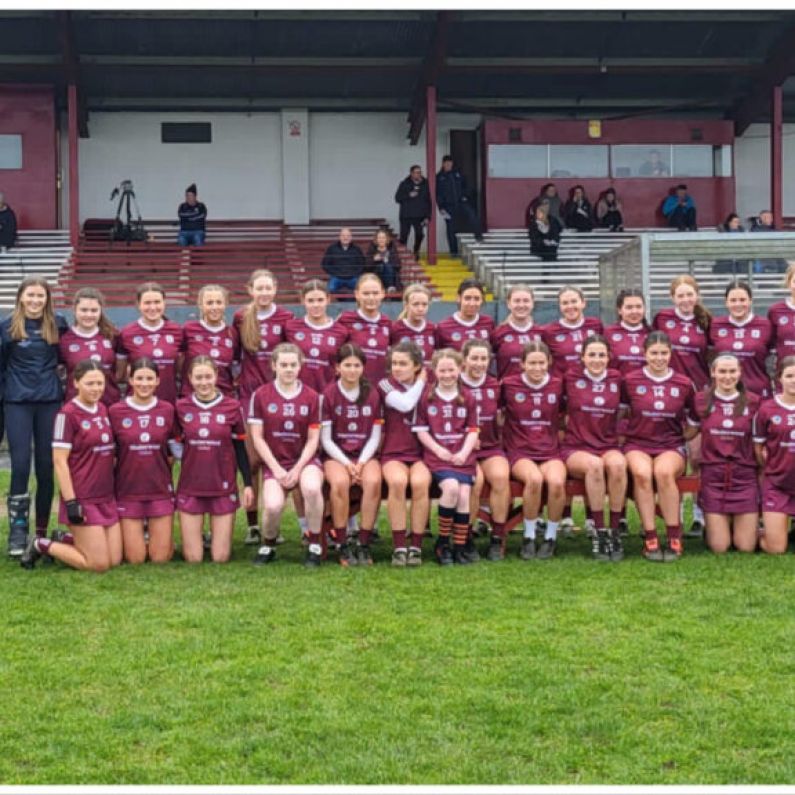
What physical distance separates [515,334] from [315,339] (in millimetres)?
1386

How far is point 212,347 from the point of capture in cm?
817

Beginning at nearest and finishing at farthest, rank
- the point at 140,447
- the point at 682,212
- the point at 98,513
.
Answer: the point at 98,513 < the point at 140,447 < the point at 682,212

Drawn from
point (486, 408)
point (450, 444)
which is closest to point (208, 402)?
point (450, 444)

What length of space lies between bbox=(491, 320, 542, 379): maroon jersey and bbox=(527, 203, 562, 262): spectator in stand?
38.9 ft

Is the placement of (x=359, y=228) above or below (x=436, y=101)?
below

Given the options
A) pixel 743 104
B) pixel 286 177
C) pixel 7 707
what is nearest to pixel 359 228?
pixel 286 177

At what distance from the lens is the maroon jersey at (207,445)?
7.71 m

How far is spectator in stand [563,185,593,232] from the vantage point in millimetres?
22328

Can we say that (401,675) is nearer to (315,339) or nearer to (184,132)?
(315,339)

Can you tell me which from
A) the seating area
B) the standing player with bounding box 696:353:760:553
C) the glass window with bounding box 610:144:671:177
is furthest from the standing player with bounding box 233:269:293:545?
the glass window with bounding box 610:144:671:177

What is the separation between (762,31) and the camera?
2097cm

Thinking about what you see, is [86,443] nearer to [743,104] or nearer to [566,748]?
[566,748]

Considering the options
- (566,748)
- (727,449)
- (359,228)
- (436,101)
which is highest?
(436,101)

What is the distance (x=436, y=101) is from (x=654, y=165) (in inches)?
188
